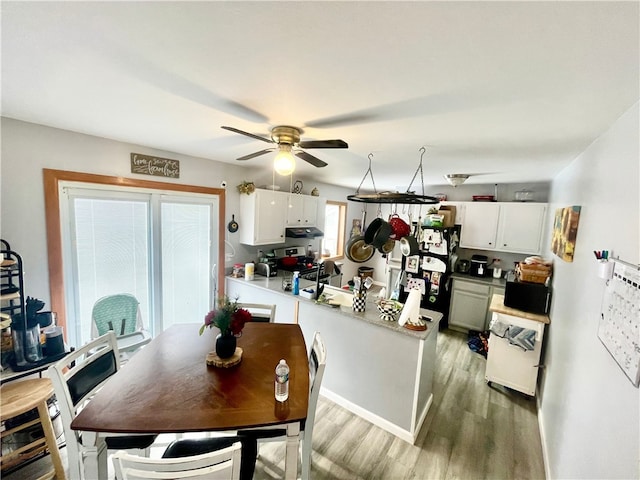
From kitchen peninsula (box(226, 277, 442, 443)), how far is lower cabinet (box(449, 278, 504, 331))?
1941mm

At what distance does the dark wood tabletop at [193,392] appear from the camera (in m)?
1.17

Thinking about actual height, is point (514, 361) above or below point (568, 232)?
below

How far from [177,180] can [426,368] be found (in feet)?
10.2

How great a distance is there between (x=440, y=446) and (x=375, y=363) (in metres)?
0.77

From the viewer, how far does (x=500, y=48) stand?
87 centimetres

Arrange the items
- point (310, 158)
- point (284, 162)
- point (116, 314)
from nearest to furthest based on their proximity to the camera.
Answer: point (284, 162)
point (310, 158)
point (116, 314)

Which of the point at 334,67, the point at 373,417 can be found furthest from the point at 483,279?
the point at 334,67

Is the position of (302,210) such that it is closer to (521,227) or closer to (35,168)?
(35,168)

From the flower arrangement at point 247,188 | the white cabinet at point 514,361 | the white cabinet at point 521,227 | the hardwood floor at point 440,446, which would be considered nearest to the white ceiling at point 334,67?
the flower arrangement at point 247,188

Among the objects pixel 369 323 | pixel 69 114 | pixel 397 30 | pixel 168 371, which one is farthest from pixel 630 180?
pixel 69 114

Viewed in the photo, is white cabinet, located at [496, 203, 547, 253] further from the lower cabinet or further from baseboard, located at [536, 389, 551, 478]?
baseboard, located at [536, 389, 551, 478]

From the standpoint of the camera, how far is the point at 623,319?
3.39ft

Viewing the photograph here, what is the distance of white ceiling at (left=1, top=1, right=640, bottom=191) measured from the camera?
0.77 m

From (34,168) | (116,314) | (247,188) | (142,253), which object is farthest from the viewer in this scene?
(247,188)
